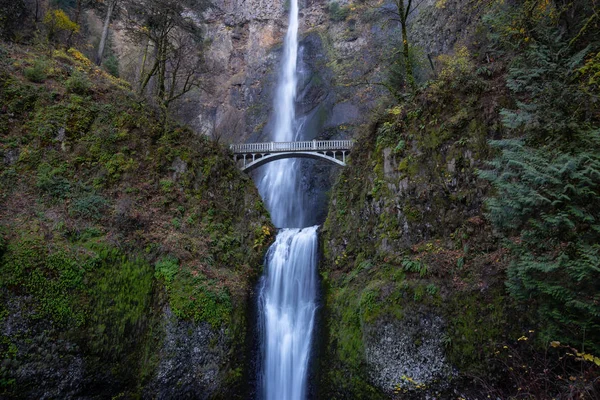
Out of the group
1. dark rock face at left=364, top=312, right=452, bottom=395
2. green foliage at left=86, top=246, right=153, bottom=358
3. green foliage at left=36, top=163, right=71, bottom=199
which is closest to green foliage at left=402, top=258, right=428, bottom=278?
dark rock face at left=364, top=312, right=452, bottom=395

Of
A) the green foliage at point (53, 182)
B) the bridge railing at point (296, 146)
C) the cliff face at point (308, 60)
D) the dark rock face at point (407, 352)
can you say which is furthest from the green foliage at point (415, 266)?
the cliff face at point (308, 60)

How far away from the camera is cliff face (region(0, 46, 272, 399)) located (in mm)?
7957

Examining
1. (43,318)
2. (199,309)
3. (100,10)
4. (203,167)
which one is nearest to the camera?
(43,318)

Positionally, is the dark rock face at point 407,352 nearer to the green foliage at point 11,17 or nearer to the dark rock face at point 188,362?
the dark rock face at point 188,362

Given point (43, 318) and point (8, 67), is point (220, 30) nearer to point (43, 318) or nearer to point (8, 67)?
point (8, 67)

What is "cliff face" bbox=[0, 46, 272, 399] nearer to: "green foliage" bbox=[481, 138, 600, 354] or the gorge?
the gorge

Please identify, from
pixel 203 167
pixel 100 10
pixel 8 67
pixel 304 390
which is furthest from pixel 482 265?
Result: pixel 100 10

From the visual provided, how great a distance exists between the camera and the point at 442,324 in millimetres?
7938

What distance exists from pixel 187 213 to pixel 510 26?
11819 mm

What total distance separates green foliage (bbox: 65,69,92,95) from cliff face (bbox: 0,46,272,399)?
4 cm

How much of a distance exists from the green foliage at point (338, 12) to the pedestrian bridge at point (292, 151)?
18.0m

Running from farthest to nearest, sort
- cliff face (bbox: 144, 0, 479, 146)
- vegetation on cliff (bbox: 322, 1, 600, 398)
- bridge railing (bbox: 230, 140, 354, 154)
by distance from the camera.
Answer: cliff face (bbox: 144, 0, 479, 146), bridge railing (bbox: 230, 140, 354, 154), vegetation on cliff (bbox: 322, 1, 600, 398)

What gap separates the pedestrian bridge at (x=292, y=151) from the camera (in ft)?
72.4

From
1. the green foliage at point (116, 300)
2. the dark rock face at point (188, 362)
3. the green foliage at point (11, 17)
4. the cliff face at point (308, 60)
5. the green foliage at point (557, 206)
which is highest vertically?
the cliff face at point (308, 60)
